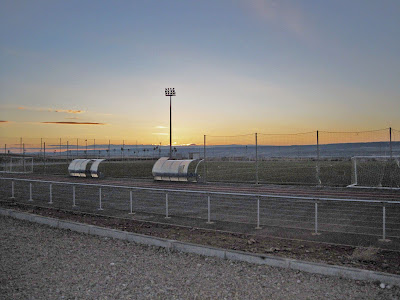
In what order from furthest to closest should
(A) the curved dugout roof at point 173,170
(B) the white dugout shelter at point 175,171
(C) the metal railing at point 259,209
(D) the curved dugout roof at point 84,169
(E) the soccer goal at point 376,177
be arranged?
(D) the curved dugout roof at point 84,169
(A) the curved dugout roof at point 173,170
(B) the white dugout shelter at point 175,171
(E) the soccer goal at point 376,177
(C) the metal railing at point 259,209

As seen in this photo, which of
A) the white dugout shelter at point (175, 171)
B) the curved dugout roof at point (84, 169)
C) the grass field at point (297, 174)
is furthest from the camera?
the curved dugout roof at point (84, 169)

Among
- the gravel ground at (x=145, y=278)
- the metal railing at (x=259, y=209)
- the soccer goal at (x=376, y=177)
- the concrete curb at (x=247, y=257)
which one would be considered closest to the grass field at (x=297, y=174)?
the soccer goal at (x=376, y=177)

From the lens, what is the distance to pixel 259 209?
1142 cm

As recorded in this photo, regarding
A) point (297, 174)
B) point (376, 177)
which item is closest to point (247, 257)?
point (376, 177)

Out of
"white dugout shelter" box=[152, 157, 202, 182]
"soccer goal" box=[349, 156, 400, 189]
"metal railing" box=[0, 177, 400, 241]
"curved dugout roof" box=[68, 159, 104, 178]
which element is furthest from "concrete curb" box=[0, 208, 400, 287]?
"curved dugout roof" box=[68, 159, 104, 178]

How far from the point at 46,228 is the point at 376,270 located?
24.5 ft

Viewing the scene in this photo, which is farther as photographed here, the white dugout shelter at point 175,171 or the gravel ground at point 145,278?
the white dugout shelter at point 175,171

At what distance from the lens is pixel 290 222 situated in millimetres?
9758

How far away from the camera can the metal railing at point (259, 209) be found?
8.92m

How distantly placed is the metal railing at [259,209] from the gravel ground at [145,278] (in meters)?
2.44

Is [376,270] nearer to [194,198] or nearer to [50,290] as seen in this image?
[50,290]

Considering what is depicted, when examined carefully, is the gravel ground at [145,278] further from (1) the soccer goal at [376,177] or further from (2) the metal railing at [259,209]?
(1) the soccer goal at [376,177]

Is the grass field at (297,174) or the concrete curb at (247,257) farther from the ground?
the concrete curb at (247,257)

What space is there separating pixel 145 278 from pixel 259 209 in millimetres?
6332
